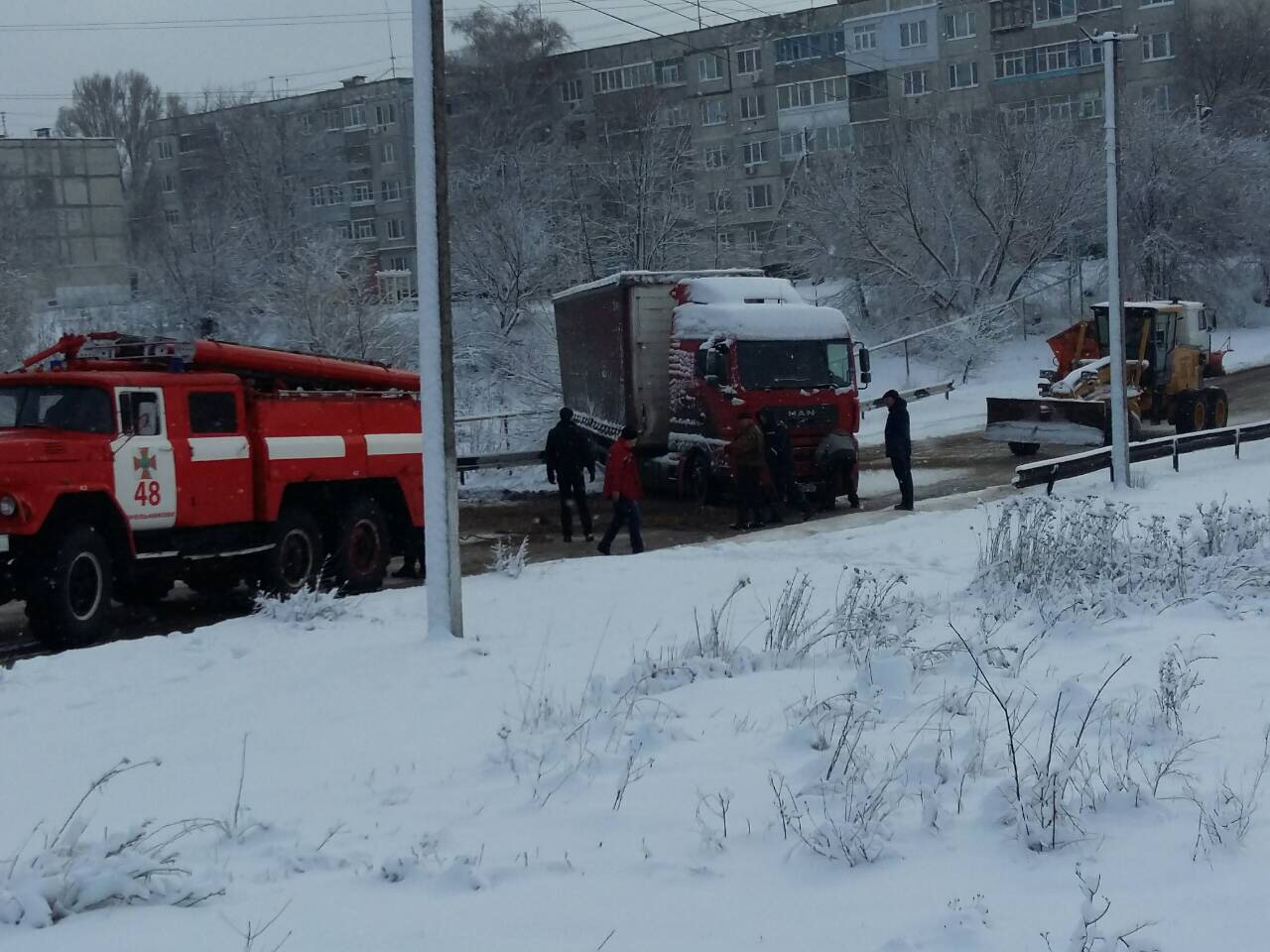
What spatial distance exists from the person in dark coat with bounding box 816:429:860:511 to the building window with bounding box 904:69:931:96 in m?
51.3

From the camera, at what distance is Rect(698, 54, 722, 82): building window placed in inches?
2869

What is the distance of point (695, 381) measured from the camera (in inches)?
810

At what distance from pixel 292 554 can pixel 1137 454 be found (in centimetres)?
1339

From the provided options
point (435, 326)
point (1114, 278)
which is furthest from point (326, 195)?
point (435, 326)

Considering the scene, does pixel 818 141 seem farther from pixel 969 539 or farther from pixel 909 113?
pixel 969 539

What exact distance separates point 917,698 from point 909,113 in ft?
207

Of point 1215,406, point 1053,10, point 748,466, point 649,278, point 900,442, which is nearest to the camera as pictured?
point 748,466

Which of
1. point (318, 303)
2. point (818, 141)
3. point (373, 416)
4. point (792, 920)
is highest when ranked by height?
point (818, 141)

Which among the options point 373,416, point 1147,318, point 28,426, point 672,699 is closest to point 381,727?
point 672,699

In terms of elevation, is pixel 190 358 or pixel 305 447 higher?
pixel 190 358

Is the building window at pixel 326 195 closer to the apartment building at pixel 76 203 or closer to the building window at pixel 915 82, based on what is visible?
the apartment building at pixel 76 203

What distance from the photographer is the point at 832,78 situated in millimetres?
69000

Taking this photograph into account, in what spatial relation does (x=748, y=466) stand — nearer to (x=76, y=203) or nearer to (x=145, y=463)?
(x=145, y=463)

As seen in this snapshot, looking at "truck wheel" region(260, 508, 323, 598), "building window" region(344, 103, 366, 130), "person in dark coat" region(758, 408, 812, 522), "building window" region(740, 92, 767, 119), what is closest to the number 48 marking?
"truck wheel" region(260, 508, 323, 598)
